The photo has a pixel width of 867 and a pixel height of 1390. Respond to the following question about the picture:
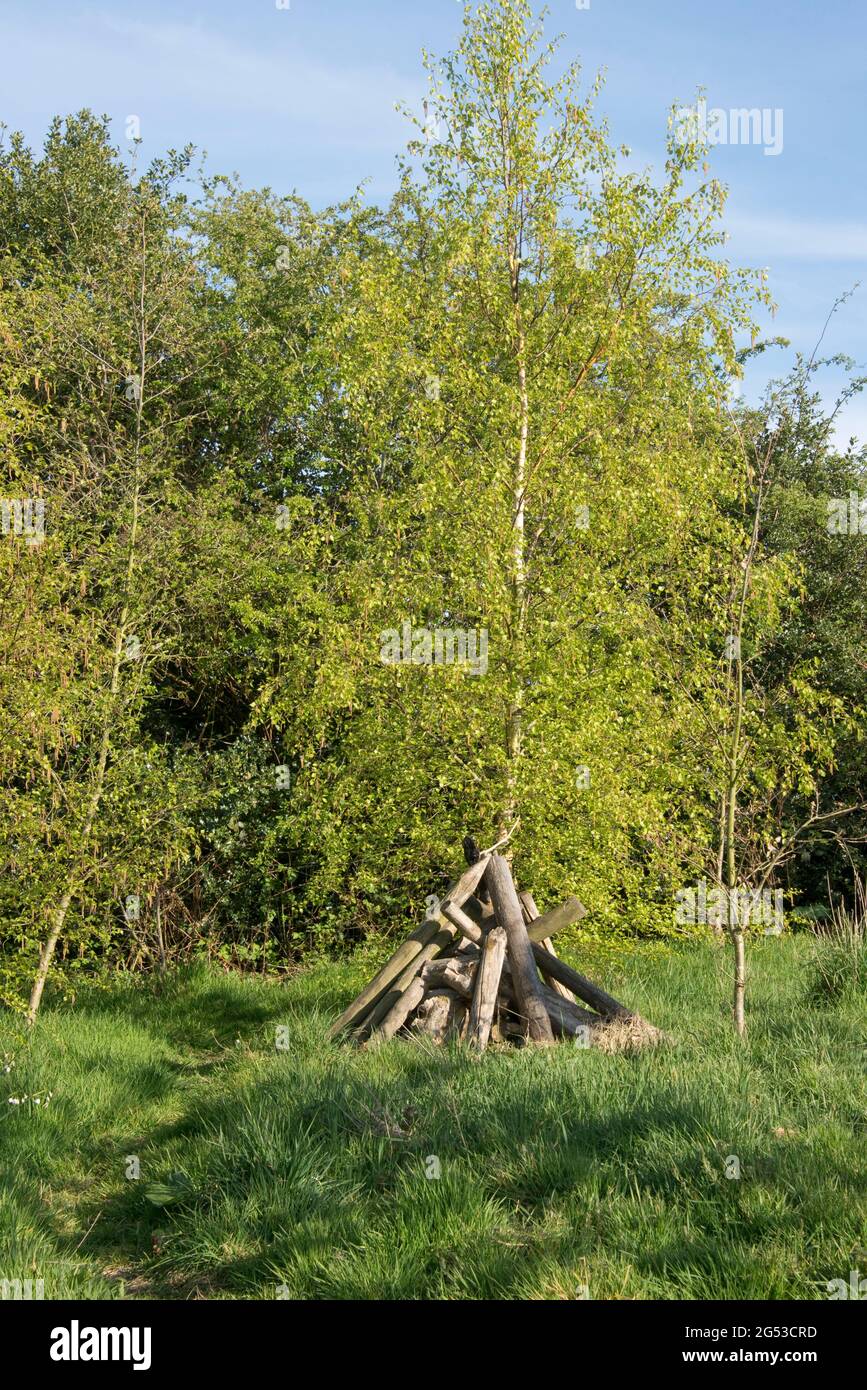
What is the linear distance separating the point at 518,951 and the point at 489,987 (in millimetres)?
417

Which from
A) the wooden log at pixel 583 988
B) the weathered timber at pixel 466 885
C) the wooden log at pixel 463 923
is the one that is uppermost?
the weathered timber at pixel 466 885

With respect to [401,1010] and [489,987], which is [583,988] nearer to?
[489,987]

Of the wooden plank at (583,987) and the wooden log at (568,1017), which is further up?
the wooden plank at (583,987)

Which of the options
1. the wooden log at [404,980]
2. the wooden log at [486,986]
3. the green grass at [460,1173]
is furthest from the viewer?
the wooden log at [404,980]

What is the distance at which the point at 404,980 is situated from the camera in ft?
28.0

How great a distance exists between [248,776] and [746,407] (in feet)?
33.6

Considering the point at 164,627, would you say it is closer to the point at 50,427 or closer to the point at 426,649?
the point at 50,427

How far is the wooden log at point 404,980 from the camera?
841 centimetres

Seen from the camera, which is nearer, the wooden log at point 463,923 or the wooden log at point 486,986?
the wooden log at point 486,986

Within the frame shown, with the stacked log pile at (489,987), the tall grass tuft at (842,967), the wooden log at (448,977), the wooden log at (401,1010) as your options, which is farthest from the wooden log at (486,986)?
the tall grass tuft at (842,967)

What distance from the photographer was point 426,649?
32.9ft

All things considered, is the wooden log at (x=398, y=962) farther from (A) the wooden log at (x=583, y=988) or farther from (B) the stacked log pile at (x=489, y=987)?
(A) the wooden log at (x=583, y=988)

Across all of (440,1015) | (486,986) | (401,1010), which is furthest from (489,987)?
(401,1010)

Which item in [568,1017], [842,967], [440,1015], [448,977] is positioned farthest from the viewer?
[842,967]
